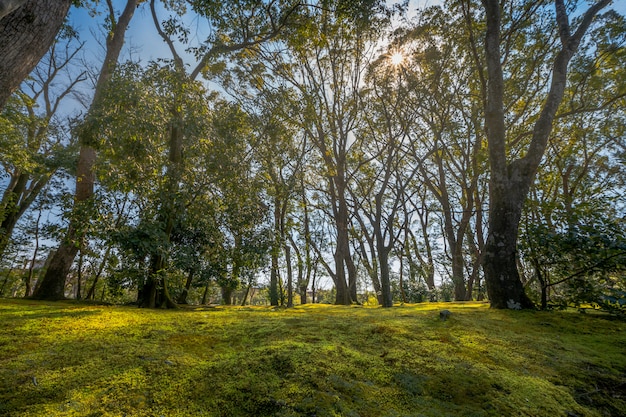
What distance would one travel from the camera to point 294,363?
2.03 metres

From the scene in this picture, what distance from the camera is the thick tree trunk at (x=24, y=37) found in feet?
7.37

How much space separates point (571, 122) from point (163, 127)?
1650 centimetres

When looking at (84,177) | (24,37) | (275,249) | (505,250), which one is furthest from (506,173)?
(84,177)

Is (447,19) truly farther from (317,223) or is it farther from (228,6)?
(317,223)

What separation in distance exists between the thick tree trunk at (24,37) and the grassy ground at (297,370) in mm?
2156

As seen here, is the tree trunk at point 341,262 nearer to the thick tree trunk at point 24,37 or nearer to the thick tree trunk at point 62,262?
the thick tree trunk at point 62,262

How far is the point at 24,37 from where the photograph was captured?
7.68 ft

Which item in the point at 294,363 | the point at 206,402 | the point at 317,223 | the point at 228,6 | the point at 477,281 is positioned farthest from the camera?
the point at 317,223

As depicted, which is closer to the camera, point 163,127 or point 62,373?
point 62,373

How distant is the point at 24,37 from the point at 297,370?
3.53 meters

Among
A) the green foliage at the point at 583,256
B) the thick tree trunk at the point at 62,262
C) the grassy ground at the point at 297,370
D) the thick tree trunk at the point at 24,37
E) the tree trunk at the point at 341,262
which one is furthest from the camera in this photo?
the tree trunk at the point at 341,262

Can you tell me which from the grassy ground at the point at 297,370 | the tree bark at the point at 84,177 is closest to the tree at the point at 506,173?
the grassy ground at the point at 297,370

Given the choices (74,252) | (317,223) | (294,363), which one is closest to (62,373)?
(294,363)

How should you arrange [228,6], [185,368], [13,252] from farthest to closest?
[13,252]
[228,6]
[185,368]
